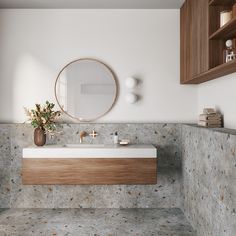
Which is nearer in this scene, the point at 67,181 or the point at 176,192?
the point at 67,181

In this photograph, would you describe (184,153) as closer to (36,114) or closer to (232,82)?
(232,82)

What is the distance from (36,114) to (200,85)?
2137 mm

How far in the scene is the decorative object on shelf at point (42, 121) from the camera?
3797 mm

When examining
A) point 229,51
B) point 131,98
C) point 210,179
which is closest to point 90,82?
point 131,98

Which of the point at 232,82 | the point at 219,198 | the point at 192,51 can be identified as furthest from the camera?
the point at 192,51

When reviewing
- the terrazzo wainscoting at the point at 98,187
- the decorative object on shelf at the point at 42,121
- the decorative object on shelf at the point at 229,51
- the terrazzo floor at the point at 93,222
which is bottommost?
the terrazzo floor at the point at 93,222

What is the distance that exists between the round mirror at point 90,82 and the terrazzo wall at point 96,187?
0.19m

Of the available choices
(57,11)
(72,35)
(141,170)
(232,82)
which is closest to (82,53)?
(72,35)

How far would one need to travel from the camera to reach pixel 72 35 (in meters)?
4.05

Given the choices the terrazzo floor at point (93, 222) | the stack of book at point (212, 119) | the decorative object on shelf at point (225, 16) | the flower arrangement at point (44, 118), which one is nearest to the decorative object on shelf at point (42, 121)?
the flower arrangement at point (44, 118)

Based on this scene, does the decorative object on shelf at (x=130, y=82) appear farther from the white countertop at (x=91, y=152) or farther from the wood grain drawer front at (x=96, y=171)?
the wood grain drawer front at (x=96, y=171)

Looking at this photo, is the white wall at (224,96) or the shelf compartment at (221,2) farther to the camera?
the white wall at (224,96)

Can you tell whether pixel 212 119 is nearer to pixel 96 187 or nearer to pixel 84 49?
pixel 96 187

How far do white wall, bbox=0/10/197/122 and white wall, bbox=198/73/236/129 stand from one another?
0.52 metres
